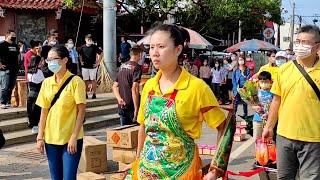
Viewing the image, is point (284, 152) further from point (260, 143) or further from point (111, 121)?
point (111, 121)

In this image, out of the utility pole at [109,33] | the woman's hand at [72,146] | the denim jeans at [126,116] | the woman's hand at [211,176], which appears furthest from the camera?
the utility pole at [109,33]

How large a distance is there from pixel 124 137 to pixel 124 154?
0.83 ft

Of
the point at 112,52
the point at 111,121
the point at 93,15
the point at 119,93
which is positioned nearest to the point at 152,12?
the point at 93,15

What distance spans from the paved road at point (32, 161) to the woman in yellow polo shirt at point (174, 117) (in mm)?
3843

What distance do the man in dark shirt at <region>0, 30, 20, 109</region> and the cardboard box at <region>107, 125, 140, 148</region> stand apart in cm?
457

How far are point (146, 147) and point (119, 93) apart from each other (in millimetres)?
4205

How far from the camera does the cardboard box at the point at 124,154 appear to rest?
22.2 feet

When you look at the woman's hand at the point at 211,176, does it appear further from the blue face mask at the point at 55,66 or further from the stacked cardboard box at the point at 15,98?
the stacked cardboard box at the point at 15,98

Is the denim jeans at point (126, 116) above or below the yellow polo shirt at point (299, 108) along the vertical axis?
below

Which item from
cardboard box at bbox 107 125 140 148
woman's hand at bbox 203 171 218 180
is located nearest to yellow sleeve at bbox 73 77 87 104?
woman's hand at bbox 203 171 218 180

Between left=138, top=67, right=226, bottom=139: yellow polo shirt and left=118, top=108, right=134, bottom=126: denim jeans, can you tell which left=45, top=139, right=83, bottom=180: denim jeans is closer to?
left=138, top=67, right=226, bottom=139: yellow polo shirt

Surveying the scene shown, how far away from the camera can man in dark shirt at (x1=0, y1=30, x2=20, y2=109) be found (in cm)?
1062

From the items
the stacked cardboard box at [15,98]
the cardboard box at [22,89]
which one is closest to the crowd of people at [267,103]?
the cardboard box at [22,89]

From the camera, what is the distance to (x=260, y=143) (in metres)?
5.57
